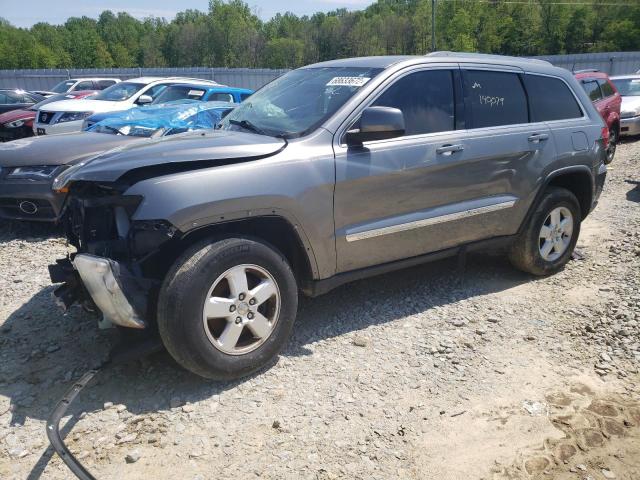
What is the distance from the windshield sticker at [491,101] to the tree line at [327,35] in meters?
66.4

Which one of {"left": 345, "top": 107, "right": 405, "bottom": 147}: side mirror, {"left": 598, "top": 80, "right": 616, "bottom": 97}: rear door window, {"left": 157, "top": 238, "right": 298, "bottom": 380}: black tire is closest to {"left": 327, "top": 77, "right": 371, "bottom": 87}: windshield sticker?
{"left": 345, "top": 107, "right": 405, "bottom": 147}: side mirror

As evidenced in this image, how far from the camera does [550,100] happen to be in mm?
4699

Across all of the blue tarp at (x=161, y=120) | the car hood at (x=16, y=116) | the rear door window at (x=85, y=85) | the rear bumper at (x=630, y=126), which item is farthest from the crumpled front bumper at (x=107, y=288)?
the rear door window at (x=85, y=85)

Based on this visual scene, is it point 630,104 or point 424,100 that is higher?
point 424,100

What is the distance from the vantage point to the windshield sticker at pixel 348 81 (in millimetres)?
3730

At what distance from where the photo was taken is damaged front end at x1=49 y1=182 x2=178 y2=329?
114 inches

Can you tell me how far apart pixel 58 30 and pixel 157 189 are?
400ft

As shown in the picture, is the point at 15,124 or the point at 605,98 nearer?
the point at 605,98

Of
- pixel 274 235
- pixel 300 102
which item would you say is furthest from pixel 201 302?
pixel 300 102

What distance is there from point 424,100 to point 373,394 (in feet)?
6.83

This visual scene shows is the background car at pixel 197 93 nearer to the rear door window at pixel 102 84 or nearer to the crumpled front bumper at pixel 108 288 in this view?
the crumpled front bumper at pixel 108 288

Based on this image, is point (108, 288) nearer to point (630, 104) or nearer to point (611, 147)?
point (611, 147)

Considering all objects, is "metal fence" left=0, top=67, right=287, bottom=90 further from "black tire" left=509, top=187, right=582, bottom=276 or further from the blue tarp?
"black tire" left=509, top=187, right=582, bottom=276

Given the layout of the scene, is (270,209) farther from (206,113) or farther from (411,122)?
(206,113)
